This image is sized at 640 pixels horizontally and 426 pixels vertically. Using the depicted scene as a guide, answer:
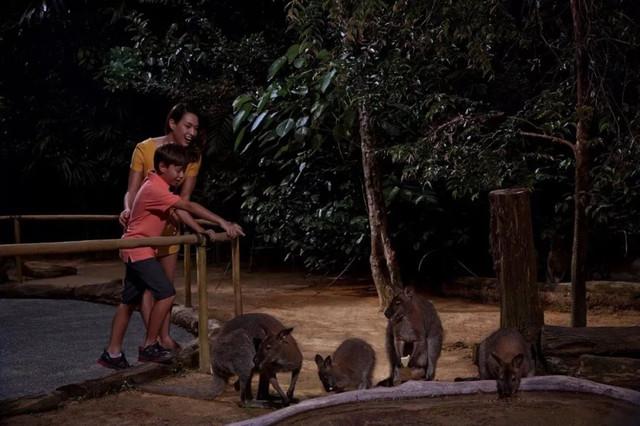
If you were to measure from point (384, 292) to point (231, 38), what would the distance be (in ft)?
18.5

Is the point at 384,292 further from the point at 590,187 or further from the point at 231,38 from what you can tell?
the point at 231,38

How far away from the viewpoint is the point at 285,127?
998 centimetres

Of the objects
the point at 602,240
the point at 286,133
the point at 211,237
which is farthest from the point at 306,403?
the point at 602,240

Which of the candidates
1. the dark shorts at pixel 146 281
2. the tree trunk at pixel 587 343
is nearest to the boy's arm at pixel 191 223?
the dark shorts at pixel 146 281

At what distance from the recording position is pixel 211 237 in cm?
579

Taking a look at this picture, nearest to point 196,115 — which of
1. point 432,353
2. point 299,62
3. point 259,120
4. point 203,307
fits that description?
point 203,307

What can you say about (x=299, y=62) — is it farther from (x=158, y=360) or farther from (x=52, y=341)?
(x=158, y=360)

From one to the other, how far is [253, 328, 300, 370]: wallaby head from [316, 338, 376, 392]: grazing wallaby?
24 centimetres

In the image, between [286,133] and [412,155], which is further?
[286,133]

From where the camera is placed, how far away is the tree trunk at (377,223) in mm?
8969

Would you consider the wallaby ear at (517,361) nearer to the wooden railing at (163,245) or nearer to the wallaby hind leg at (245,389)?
the wallaby hind leg at (245,389)

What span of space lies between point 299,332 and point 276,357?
3.13 meters

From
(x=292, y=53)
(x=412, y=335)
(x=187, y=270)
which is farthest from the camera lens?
(x=292, y=53)

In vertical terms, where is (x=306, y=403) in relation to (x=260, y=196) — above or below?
below
